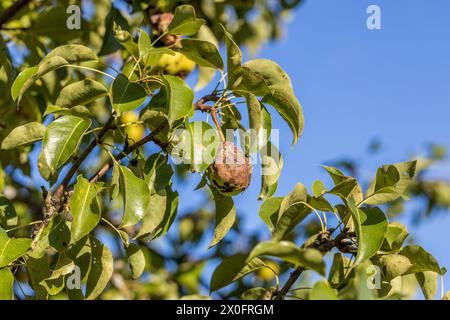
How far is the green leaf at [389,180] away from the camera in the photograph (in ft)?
5.67

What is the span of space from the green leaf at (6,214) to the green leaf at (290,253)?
0.91 m

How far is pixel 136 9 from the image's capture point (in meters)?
2.81

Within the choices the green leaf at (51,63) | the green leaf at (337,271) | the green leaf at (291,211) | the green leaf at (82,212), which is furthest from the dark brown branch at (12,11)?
the green leaf at (337,271)

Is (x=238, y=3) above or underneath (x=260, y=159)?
above

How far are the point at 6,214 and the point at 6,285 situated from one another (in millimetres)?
408

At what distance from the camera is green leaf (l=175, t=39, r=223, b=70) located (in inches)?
72.7

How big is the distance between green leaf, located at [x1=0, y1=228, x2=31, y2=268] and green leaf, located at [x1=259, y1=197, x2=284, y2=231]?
53 cm

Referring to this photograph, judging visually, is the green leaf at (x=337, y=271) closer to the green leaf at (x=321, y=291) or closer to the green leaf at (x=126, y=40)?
the green leaf at (x=321, y=291)

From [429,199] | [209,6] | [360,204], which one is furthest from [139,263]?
[429,199]

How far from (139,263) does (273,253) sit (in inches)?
25.9

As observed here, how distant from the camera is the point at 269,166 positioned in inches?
70.5

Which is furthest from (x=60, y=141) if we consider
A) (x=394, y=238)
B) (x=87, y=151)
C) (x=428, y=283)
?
(x=428, y=283)
